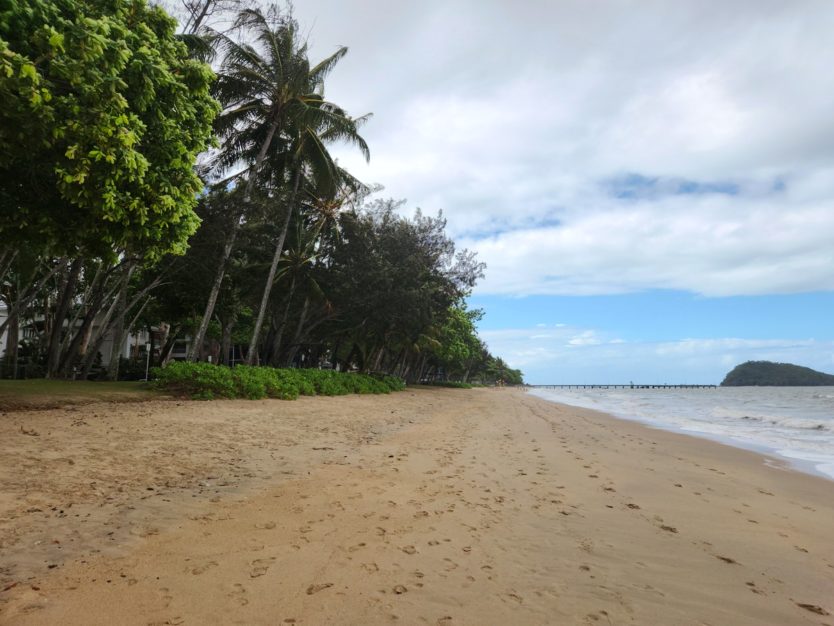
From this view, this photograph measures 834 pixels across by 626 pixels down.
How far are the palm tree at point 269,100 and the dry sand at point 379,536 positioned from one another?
41.3 ft

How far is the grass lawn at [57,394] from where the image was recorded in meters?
10.1

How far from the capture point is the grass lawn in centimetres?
1012

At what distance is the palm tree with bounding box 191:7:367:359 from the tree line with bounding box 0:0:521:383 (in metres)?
0.07

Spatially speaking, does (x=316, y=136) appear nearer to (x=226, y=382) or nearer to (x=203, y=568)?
(x=226, y=382)

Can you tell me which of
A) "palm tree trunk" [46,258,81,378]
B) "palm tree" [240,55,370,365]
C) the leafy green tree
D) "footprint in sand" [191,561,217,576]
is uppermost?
"palm tree" [240,55,370,365]

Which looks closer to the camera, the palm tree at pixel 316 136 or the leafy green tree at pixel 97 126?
the leafy green tree at pixel 97 126

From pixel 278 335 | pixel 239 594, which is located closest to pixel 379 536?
pixel 239 594

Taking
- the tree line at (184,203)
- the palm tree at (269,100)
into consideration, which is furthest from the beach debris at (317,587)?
the palm tree at (269,100)

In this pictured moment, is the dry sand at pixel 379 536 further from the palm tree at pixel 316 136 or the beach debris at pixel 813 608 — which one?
the palm tree at pixel 316 136

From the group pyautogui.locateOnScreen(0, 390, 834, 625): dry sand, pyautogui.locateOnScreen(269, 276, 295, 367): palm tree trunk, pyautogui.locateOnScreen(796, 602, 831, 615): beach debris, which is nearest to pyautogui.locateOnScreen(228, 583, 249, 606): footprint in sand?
pyautogui.locateOnScreen(0, 390, 834, 625): dry sand

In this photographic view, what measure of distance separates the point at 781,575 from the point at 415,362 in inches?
2242

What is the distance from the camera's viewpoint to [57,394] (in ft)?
37.4

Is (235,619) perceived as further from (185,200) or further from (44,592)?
(185,200)

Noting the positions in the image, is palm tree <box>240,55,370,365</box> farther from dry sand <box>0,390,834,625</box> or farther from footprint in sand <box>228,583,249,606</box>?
footprint in sand <box>228,583,249,606</box>
